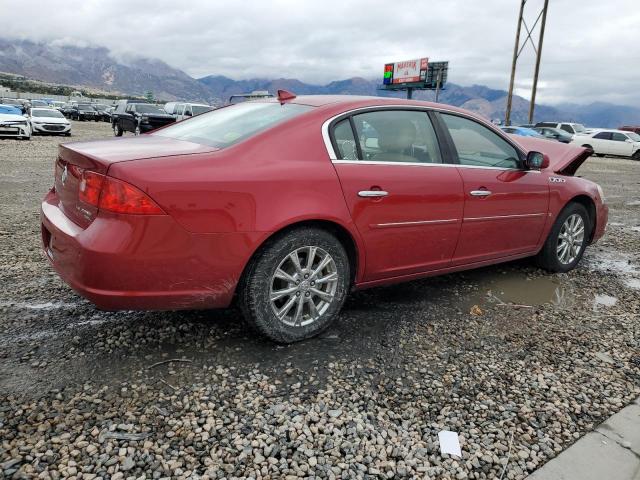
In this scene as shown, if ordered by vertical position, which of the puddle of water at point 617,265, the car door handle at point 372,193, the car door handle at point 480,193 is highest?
the car door handle at point 372,193

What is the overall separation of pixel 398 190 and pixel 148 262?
65.0 inches

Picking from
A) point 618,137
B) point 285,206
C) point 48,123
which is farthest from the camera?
point 618,137

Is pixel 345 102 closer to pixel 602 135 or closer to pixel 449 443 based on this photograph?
pixel 449 443

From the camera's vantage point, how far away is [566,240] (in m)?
4.81

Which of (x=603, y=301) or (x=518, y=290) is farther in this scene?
(x=518, y=290)

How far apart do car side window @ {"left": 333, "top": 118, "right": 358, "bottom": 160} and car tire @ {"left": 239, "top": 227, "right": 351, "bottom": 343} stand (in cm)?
54

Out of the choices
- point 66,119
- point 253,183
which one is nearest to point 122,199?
point 253,183

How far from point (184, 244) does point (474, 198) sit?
2252 millimetres

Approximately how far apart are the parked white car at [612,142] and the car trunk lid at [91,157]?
26.4 meters

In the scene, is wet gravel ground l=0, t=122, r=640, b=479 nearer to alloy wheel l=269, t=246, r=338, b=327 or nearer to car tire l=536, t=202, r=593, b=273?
alloy wheel l=269, t=246, r=338, b=327

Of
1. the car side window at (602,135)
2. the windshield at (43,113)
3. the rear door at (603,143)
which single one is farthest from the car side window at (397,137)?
the car side window at (602,135)

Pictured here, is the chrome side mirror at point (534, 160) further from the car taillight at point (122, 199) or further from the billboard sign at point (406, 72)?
the billboard sign at point (406, 72)

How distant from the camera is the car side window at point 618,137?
25.3 meters

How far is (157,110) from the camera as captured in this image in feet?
80.7
